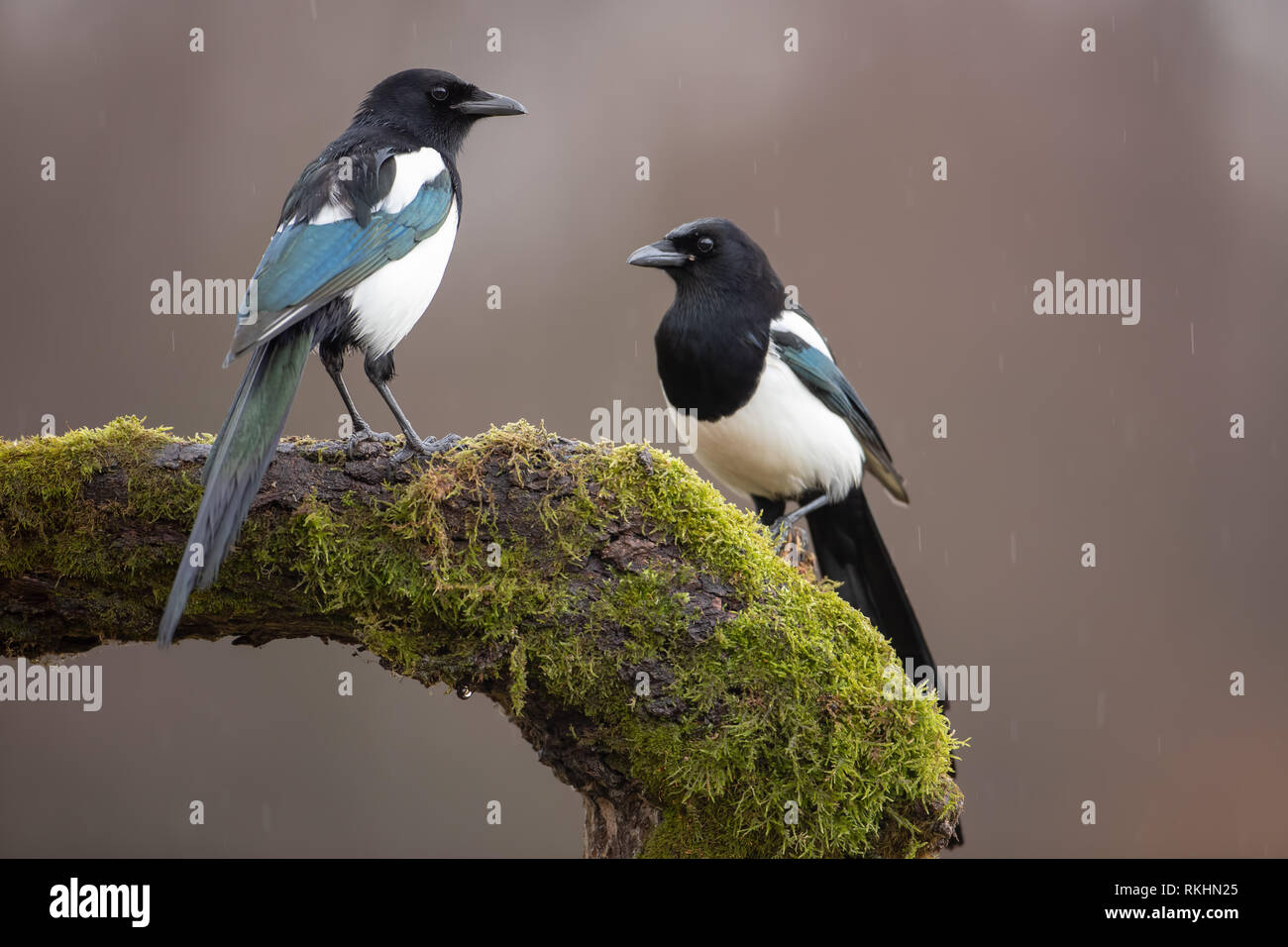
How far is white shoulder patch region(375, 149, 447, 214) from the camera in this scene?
7.41 feet

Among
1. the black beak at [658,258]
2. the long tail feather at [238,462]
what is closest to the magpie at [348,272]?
the long tail feather at [238,462]

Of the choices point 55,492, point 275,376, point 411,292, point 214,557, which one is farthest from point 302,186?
point 214,557

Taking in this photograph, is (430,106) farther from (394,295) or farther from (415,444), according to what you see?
(415,444)

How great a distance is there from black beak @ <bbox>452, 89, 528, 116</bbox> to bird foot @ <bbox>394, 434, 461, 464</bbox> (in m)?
0.92

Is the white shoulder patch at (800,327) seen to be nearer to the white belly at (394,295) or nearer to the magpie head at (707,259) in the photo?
the magpie head at (707,259)

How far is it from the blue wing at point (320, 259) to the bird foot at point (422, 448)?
285mm

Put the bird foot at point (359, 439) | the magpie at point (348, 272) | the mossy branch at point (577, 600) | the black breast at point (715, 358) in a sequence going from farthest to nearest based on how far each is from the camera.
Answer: the black breast at point (715, 358)
the bird foot at point (359, 439)
the mossy branch at point (577, 600)
the magpie at point (348, 272)

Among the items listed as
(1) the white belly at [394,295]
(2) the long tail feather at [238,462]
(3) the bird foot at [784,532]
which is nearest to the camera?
(2) the long tail feather at [238,462]

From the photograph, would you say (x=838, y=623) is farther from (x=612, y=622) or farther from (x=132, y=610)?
(x=132, y=610)

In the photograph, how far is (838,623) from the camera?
6.62 feet

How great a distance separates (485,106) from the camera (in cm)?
261

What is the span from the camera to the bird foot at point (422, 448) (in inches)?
78.7

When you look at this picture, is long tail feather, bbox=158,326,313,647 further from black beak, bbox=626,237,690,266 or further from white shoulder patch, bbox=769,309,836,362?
white shoulder patch, bbox=769,309,836,362
